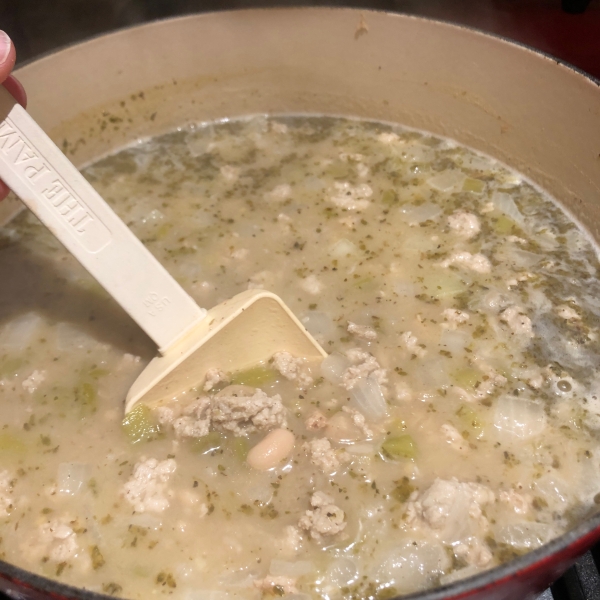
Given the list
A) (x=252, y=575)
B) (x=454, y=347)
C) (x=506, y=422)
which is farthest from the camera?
(x=454, y=347)

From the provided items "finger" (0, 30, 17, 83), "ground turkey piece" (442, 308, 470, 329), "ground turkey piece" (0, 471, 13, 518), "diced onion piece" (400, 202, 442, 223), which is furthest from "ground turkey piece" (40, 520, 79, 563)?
"diced onion piece" (400, 202, 442, 223)

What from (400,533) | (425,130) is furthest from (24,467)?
(425,130)

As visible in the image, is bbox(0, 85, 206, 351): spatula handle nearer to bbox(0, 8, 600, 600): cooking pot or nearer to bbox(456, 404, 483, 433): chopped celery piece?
bbox(456, 404, 483, 433): chopped celery piece

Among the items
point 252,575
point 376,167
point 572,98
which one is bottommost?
point 252,575

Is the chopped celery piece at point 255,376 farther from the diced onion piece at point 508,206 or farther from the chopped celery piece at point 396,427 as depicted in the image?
the diced onion piece at point 508,206

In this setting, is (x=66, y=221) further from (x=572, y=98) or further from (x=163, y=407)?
(x=572, y=98)
